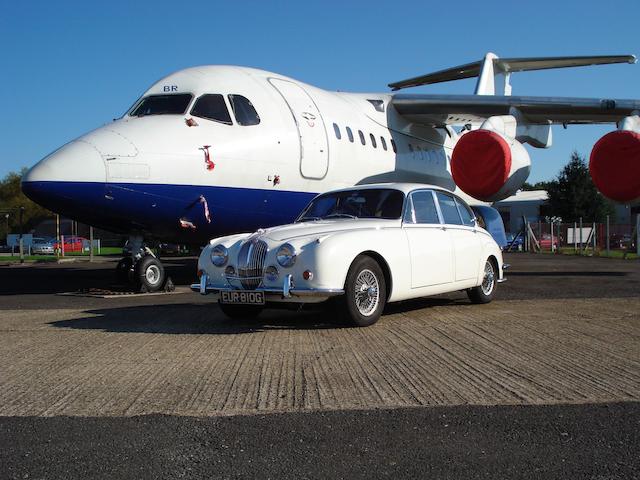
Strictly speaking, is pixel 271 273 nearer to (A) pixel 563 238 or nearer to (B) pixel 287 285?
(B) pixel 287 285

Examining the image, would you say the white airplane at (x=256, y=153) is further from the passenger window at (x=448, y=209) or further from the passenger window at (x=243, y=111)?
the passenger window at (x=448, y=209)

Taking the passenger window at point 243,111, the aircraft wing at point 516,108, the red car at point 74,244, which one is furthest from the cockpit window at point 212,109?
the red car at point 74,244

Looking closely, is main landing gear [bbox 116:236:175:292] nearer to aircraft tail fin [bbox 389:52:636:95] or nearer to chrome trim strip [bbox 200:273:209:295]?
chrome trim strip [bbox 200:273:209:295]

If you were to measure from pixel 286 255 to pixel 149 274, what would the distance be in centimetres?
538

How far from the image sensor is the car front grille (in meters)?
6.64

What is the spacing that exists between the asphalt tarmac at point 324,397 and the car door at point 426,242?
1.58 ft

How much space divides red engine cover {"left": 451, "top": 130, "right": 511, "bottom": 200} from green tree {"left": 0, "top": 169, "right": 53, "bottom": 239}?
188 feet

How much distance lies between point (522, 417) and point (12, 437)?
264 centimetres

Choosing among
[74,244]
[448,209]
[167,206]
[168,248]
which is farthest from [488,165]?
[74,244]

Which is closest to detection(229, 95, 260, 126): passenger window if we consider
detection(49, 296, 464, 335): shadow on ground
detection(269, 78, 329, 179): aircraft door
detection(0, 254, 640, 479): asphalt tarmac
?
detection(269, 78, 329, 179): aircraft door

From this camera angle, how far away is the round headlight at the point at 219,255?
22.7ft

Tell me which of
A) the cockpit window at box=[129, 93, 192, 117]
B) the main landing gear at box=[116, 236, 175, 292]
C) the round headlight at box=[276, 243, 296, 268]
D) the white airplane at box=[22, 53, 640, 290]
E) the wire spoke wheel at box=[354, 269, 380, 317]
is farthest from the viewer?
the main landing gear at box=[116, 236, 175, 292]

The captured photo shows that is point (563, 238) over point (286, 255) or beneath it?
beneath

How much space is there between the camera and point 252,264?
6.66m
